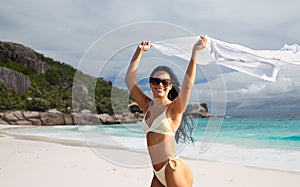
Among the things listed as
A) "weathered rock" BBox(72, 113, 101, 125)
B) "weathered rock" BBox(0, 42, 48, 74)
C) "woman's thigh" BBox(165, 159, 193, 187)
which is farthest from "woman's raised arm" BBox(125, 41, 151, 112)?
"weathered rock" BBox(0, 42, 48, 74)

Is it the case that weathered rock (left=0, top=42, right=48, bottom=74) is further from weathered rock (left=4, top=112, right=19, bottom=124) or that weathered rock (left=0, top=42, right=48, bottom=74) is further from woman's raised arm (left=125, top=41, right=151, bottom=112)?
woman's raised arm (left=125, top=41, right=151, bottom=112)

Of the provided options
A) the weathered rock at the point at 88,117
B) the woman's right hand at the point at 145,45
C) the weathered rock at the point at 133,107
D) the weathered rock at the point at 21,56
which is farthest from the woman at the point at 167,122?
the weathered rock at the point at 21,56

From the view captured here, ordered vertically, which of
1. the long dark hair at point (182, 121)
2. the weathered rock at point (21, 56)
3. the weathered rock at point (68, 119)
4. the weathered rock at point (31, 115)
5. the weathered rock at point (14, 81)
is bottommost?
the long dark hair at point (182, 121)

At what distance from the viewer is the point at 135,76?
116 inches

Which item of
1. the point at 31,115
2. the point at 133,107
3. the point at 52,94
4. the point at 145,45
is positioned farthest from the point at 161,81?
the point at 52,94

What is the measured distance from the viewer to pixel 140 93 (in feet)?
9.68

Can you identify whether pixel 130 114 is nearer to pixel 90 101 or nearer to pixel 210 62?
pixel 90 101

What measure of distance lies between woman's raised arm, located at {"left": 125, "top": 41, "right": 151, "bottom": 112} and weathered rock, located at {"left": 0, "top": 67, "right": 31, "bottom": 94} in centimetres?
4629

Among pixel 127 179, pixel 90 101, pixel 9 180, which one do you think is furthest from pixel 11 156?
pixel 90 101

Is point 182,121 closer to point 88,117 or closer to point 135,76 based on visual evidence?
point 135,76

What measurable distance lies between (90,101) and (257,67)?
178 cm

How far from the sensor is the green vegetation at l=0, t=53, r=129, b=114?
3.61 metres

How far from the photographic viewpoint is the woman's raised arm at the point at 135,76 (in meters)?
2.89

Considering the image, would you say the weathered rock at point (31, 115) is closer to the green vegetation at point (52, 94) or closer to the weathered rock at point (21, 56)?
the green vegetation at point (52, 94)
